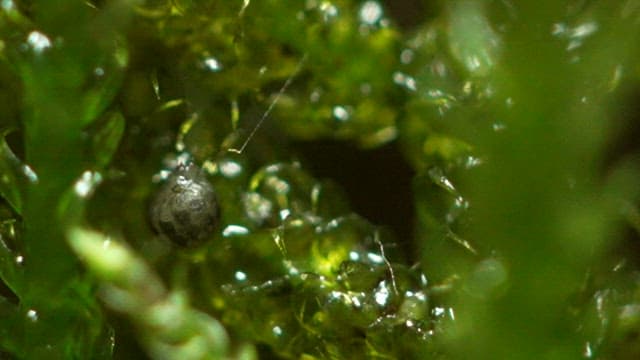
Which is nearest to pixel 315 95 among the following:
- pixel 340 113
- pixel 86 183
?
pixel 340 113

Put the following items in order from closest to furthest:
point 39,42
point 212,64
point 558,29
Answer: point 558,29, point 39,42, point 212,64

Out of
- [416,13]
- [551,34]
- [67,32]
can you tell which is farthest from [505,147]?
[416,13]

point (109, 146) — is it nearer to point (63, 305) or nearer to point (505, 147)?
point (63, 305)

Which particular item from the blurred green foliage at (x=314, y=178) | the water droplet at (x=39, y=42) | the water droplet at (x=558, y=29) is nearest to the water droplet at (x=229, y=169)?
the blurred green foliage at (x=314, y=178)

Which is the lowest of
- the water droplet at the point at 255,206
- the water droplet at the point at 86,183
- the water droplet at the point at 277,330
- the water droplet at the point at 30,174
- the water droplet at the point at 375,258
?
the water droplet at the point at 30,174

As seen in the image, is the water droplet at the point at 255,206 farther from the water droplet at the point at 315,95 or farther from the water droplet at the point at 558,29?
the water droplet at the point at 558,29

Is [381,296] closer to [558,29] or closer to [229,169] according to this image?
[229,169]

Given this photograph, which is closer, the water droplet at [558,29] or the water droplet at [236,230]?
the water droplet at [558,29]
